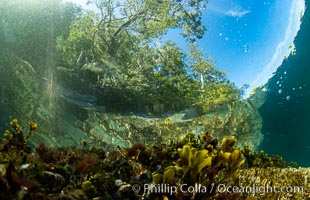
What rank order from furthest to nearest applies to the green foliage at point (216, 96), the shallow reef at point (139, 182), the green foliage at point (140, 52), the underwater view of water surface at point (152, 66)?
1. the green foliage at point (216, 96)
2. the green foliage at point (140, 52)
3. the underwater view of water surface at point (152, 66)
4. the shallow reef at point (139, 182)

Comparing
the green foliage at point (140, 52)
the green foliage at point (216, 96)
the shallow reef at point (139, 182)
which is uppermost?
the green foliage at point (140, 52)

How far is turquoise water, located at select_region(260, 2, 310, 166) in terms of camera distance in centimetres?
1781

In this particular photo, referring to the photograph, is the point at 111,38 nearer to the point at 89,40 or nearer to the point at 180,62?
the point at 89,40

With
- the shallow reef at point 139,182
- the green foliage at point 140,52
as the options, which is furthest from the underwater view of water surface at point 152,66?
the shallow reef at point 139,182

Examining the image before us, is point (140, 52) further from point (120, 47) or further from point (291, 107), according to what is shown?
point (291, 107)

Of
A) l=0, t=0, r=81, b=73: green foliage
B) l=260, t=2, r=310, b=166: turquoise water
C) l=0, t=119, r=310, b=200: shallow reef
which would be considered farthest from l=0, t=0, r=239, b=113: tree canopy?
l=0, t=119, r=310, b=200: shallow reef

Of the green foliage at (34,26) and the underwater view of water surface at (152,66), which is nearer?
the underwater view of water surface at (152,66)

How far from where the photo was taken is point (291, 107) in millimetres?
22641

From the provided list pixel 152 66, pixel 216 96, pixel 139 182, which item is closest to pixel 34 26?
pixel 152 66

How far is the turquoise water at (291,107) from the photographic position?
1781 cm

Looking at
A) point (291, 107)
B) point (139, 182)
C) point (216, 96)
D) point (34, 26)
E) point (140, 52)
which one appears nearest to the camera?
point (139, 182)

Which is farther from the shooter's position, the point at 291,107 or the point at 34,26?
the point at 291,107

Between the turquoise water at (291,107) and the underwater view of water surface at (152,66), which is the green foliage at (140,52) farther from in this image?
the turquoise water at (291,107)

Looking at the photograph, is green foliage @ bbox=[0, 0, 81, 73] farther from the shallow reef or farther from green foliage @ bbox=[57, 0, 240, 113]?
the shallow reef
